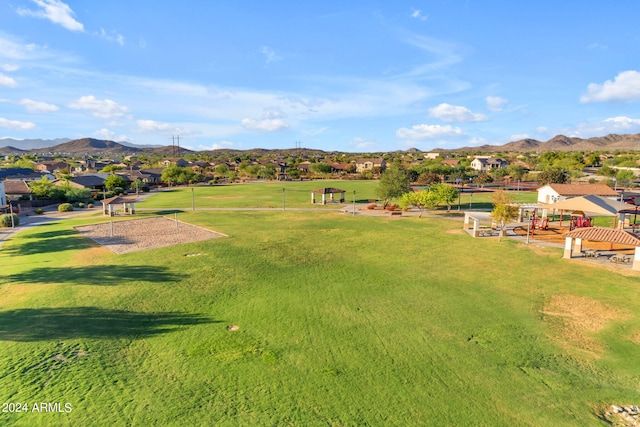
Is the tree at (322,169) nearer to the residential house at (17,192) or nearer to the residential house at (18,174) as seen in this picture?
the residential house at (18,174)

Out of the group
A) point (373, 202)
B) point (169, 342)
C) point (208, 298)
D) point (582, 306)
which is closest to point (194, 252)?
point (208, 298)

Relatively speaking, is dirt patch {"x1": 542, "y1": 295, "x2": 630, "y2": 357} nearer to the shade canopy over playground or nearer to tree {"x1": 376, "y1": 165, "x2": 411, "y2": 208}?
the shade canopy over playground

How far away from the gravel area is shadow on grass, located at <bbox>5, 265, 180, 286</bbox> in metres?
4.79

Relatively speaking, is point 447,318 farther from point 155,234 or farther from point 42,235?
point 42,235

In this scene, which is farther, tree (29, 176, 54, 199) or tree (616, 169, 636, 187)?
tree (616, 169, 636, 187)

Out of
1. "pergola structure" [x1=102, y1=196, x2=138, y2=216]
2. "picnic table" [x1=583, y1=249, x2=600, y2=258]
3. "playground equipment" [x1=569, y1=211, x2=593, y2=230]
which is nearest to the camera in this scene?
"picnic table" [x1=583, y1=249, x2=600, y2=258]

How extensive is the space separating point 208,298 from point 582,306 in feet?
65.0

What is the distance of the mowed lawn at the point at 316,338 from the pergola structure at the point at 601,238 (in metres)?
1.44

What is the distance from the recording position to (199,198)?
68438 millimetres

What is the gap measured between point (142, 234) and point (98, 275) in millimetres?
13124

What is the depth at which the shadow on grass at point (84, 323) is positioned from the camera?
1589cm

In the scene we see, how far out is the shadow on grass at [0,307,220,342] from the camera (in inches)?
626

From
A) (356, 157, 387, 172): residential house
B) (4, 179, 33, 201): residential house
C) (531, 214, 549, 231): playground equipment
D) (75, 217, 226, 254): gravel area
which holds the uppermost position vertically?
(356, 157, 387, 172): residential house

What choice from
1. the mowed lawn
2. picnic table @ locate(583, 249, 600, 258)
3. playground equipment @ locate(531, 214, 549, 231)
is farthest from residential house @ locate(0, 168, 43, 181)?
picnic table @ locate(583, 249, 600, 258)
